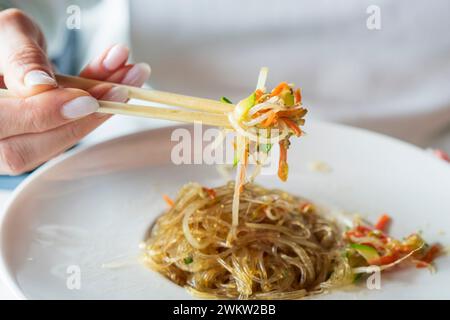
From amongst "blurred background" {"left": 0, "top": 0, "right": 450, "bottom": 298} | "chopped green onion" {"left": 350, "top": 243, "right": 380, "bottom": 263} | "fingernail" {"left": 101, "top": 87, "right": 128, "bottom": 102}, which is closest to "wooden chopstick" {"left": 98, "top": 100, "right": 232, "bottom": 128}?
"fingernail" {"left": 101, "top": 87, "right": 128, "bottom": 102}

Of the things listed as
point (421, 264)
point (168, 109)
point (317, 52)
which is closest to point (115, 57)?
point (168, 109)

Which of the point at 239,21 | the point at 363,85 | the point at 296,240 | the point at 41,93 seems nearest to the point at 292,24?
the point at 239,21

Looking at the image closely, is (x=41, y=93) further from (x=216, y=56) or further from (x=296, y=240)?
(x=216, y=56)

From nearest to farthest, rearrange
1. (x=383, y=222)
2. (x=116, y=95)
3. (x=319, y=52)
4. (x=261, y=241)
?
(x=116, y=95), (x=261, y=241), (x=383, y=222), (x=319, y=52)

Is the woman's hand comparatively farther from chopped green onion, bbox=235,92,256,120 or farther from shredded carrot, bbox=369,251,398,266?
shredded carrot, bbox=369,251,398,266

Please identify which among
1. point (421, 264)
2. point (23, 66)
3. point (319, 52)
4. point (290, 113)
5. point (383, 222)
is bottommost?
point (421, 264)

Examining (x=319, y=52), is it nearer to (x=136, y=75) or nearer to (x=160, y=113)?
(x=136, y=75)
